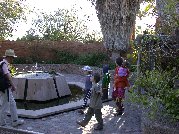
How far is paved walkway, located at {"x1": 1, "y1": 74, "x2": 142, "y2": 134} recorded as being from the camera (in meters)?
7.70

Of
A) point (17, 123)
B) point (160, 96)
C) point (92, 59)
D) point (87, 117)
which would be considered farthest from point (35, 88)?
point (92, 59)

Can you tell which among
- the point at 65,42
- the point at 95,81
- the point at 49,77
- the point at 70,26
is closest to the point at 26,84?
the point at 49,77

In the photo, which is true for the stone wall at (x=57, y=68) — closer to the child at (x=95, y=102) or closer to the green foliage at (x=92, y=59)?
the green foliage at (x=92, y=59)

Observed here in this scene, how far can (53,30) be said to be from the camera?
26734mm

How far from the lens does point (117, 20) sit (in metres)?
19.4

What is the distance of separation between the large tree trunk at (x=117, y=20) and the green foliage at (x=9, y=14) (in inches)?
269

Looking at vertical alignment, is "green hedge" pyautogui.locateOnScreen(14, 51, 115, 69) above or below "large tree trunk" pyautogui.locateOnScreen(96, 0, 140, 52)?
below

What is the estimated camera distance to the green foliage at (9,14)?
77.4 ft

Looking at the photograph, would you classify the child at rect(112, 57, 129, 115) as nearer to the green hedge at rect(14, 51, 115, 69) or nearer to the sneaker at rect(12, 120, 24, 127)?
the sneaker at rect(12, 120, 24, 127)

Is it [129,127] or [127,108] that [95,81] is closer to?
[129,127]

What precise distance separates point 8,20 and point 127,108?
17.5m

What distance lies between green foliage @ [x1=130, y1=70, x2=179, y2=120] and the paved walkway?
4.30ft

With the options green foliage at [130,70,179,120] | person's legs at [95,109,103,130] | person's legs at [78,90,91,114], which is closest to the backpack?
person's legs at [95,109,103,130]

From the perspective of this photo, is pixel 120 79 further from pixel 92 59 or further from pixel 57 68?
pixel 57 68
